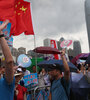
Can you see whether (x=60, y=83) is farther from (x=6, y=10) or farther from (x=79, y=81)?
(x=6, y=10)

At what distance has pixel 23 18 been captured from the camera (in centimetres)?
679

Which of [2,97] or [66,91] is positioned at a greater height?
[2,97]

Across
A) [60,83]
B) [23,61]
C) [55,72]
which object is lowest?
[60,83]

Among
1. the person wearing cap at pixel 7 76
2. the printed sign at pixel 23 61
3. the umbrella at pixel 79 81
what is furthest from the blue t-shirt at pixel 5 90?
the printed sign at pixel 23 61

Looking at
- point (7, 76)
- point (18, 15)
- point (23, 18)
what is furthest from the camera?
point (23, 18)

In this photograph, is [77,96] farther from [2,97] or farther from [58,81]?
[2,97]

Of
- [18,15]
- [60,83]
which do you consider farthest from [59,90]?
[18,15]

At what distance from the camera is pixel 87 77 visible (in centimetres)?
247

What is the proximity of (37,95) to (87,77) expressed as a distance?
2.18m

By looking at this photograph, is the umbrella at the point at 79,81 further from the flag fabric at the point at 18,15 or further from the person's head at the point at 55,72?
the flag fabric at the point at 18,15

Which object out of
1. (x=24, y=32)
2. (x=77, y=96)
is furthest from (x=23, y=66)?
(x=77, y=96)

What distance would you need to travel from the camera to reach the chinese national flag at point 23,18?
629 centimetres

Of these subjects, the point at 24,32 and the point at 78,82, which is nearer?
the point at 78,82

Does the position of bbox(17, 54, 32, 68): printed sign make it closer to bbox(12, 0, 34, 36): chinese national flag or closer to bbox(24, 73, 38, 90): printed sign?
bbox(12, 0, 34, 36): chinese national flag
